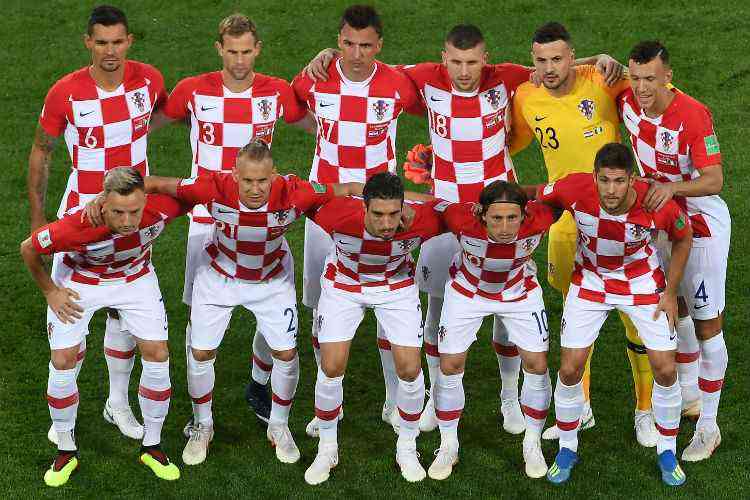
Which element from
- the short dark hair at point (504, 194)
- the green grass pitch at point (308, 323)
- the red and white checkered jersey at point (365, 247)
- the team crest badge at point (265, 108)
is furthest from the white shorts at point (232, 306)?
the short dark hair at point (504, 194)

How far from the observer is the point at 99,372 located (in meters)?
9.55

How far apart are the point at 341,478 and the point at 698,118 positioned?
3036 mm

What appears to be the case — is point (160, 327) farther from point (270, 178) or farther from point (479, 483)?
point (479, 483)

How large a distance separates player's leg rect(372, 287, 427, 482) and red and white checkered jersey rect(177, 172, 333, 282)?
730 millimetres

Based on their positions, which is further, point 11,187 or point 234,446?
point 11,187

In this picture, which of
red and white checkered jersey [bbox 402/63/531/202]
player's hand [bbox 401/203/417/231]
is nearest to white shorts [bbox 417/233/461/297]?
red and white checkered jersey [bbox 402/63/531/202]

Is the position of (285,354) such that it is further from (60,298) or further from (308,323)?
(308,323)

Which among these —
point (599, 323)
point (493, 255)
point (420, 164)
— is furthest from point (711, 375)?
point (420, 164)

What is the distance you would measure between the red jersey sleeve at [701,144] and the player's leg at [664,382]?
0.89 m

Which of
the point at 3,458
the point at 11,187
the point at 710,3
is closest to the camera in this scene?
the point at 3,458

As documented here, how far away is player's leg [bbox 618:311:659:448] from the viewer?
868 centimetres

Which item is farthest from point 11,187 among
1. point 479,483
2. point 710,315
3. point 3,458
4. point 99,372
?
point 710,315

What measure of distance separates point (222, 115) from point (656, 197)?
272 cm

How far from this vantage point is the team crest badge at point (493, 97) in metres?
8.55
